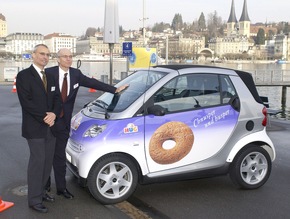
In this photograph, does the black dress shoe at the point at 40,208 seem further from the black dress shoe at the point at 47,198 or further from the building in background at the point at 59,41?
the building in background at the point at 59,41

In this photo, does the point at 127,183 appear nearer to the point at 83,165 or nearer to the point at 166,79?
the point at 83,165

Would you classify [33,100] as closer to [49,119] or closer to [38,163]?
[49,119]

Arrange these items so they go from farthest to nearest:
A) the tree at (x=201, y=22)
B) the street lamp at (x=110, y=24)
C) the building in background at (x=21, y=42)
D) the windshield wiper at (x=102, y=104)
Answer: the tree at (x=201, y=22) < the building in background at (x=21, y=42) < the street lamp at (x=110, y=24) < the windshield wiper at (x=102, y=104)

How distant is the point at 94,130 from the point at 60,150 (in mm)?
552

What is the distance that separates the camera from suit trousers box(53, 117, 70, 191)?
195 inches

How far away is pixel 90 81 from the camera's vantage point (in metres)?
5.49

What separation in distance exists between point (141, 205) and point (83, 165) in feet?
2.95

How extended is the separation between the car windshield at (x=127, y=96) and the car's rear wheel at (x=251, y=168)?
64.2 inches

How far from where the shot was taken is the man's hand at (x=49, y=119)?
447 cm

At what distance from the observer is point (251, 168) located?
5.65m

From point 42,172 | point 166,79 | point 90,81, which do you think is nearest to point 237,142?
point 166,79

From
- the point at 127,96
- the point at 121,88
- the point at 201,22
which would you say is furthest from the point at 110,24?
the point at 201,22

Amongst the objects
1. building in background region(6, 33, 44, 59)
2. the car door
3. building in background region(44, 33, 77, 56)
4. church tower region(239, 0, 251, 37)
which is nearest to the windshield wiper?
the car door

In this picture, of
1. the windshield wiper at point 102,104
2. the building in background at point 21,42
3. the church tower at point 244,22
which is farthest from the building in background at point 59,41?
the windshield wiper at point 102,104
